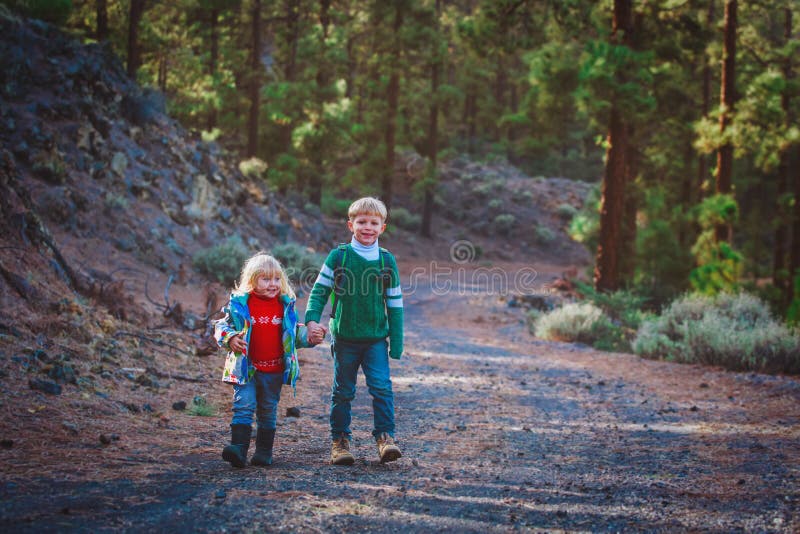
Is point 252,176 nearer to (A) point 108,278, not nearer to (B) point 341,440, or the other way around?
(A) point 108,278

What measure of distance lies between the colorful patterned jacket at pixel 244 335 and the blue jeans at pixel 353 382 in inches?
13.2

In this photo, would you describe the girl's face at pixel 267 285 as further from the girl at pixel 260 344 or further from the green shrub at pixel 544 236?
the green shrub at pixel 544 236

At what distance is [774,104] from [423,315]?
10190 millimetres

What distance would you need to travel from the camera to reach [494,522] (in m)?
3.51

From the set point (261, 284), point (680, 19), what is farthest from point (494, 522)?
point (680, 19)

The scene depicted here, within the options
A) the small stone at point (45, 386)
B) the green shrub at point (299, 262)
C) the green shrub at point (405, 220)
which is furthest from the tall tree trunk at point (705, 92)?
the small stone at point (45, 386)

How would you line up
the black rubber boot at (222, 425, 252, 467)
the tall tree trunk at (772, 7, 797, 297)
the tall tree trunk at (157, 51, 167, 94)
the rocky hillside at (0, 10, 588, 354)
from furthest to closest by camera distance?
the tall tree trunk at (157, 51, 167, 94), the tall tree trunk at (772, 7, 797, 297), the rocky hillside at (0, 10, 588, 354), the black rubber boot at (222, 425, 252, 467)

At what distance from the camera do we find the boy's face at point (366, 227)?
4777mm

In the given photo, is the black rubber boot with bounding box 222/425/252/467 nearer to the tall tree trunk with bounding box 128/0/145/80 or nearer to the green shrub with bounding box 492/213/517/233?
the tall tree trunk with bounding box 128/0/145/80

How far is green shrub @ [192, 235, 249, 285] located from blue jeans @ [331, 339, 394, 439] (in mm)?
9908

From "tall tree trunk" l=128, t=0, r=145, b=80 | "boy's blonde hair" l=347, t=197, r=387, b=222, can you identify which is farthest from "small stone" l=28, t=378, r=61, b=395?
"tall tree trunk" l=128, t=0, r=145, b=80

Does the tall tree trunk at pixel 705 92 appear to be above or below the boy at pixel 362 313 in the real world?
above

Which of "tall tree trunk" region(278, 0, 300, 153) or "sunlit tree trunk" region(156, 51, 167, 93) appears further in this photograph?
"tall tree trunk" region(278, 0, 300, 153)

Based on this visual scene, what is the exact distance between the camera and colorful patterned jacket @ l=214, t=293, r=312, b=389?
175 inches
